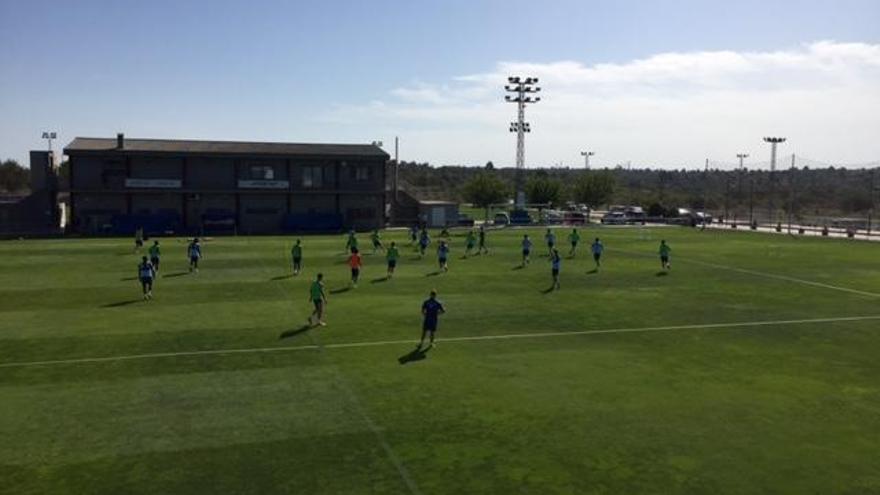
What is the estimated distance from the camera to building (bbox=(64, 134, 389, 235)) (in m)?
61.8

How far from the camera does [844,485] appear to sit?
36.4 feet

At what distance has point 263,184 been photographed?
66312mm

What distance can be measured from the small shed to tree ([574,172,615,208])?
3152 centimetres

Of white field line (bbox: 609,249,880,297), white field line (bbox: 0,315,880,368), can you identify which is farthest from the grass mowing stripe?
white field line (bbox: 609,249,880,297)

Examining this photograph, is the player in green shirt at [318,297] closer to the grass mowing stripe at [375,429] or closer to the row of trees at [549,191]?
the grass mowing stripe at [375,429]

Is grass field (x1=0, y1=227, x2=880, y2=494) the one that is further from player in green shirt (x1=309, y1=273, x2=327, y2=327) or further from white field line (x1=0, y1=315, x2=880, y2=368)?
player in green shirt (x1=309, y1=273, x2=327, y2=327)

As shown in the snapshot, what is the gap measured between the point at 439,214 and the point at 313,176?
13.0 meters

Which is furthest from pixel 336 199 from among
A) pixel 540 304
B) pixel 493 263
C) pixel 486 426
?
pixel 486 426

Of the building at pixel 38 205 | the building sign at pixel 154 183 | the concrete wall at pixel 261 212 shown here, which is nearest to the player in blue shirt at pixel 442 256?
the concrete wall at pixel 261 212

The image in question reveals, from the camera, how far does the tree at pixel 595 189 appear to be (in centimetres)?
9894

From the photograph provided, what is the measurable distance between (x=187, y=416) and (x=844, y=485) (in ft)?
37.0

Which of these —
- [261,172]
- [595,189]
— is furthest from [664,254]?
[595,189]

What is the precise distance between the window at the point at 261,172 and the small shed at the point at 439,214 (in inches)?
604

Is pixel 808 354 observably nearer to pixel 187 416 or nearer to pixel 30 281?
pixel 187 416
